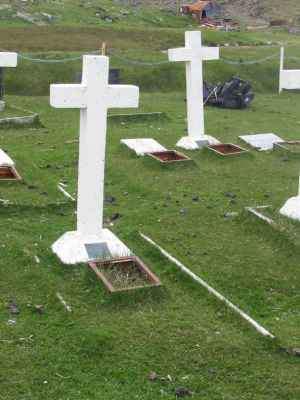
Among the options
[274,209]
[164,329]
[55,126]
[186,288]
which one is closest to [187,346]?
[164,329]

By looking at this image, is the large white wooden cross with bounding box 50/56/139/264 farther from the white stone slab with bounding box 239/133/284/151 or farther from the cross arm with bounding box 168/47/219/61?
the white stone slab with bounding box 239/133/284/151

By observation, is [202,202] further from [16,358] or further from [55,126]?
[55,126]

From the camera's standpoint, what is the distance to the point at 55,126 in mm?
16188

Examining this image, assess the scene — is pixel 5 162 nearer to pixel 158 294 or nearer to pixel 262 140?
pixel 158 294

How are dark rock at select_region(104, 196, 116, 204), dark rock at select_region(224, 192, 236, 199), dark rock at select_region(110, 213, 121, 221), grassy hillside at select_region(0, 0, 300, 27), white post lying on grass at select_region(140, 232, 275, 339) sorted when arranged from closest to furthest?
white post lying on grass at select_region(140, 232, 275, 339) → dark rock at select_region(110, 213, 121, 221) → dark rock at select_region(104, 196, 116, 204) → dark rock at select_region(224, 192, 236, 199) → grassy hillside at select_region(0, 0, 300, 27)

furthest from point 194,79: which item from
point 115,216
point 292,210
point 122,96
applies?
point 122,96

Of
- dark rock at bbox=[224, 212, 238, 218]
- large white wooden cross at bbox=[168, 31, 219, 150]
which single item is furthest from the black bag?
dark rock at bbox=[224, 212, 238, 218]

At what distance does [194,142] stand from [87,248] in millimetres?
6474

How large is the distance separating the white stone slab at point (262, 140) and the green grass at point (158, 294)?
4.69ft

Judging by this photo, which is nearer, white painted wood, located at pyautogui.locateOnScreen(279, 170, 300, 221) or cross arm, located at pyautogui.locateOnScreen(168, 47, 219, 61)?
white painted wood, located at pyautogui.locateOnScreen(279, 170, 300, 221)

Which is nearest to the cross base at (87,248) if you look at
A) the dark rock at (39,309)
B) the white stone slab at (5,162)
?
the dark rock at (39,309)

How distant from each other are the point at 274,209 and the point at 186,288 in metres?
2.82

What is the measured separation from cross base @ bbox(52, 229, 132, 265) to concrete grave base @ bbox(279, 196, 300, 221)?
8.23 ft

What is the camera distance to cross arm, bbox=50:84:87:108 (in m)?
7.73
